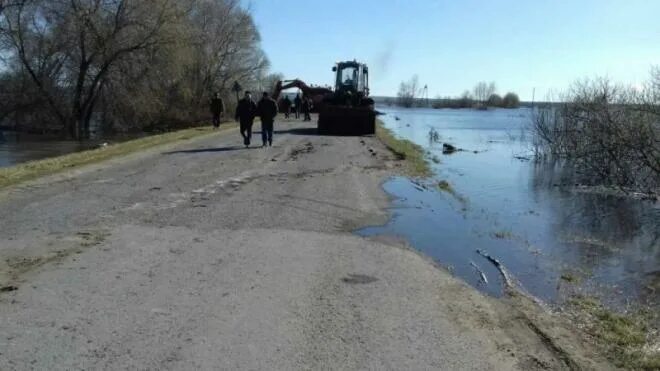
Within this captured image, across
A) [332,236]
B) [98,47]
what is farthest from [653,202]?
[98,47]

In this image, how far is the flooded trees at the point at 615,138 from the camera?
57.4ft

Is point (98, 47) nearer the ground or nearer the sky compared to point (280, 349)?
nearer the sky

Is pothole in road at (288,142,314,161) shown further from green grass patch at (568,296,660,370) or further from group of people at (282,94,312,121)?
group of people at (282,94,312,121)

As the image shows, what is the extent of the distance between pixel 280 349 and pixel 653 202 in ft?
50.4

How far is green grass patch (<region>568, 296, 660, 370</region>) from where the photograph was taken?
527 centimetres

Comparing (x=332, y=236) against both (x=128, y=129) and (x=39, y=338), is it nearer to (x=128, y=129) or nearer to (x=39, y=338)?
(x=39, y=338)

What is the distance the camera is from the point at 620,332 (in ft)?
19.7

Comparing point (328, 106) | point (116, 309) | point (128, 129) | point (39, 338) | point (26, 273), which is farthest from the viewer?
point (128, 129)

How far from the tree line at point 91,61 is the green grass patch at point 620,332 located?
3359 cm

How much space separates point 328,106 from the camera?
31391 mm

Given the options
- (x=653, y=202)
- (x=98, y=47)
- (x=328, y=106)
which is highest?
(x=98, y=47)

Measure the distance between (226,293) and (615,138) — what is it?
16524mm

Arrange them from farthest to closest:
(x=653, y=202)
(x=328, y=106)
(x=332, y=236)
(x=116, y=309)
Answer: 1. (x=328, y=106)
2. (x=653, y=202)
3. (x=332, y=236)
4. (x=116, y=309)

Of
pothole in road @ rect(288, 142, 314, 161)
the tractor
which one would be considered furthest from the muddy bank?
the tractor
